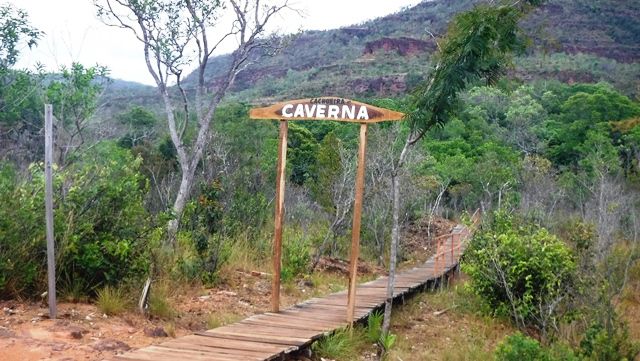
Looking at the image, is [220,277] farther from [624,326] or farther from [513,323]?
[624,326]

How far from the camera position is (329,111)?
7969 mm

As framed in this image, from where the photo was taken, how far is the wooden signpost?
7.77 m

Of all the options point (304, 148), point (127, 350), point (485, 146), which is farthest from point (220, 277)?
point (485, 146)

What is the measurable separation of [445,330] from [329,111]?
3513 millimetres

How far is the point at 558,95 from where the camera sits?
49688 mm

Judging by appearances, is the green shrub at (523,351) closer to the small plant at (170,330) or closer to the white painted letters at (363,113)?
the white painted letters at (363,113)

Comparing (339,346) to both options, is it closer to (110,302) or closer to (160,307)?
(160,307)

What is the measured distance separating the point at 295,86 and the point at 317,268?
45885 millimetres

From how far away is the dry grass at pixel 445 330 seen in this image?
24.8ft

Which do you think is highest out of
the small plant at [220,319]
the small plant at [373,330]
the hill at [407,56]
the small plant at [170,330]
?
the hill at [407,56]

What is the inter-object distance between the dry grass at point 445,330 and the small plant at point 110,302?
9.70 feet

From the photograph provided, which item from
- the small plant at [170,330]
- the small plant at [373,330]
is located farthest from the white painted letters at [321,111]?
the small plant at [170,330]

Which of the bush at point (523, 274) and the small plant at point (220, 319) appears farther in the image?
the bush at point (523, 274)

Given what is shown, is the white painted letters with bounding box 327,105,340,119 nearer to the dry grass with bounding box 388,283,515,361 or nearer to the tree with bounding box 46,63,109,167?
the dry grass with bounding box 388,283,515,361
